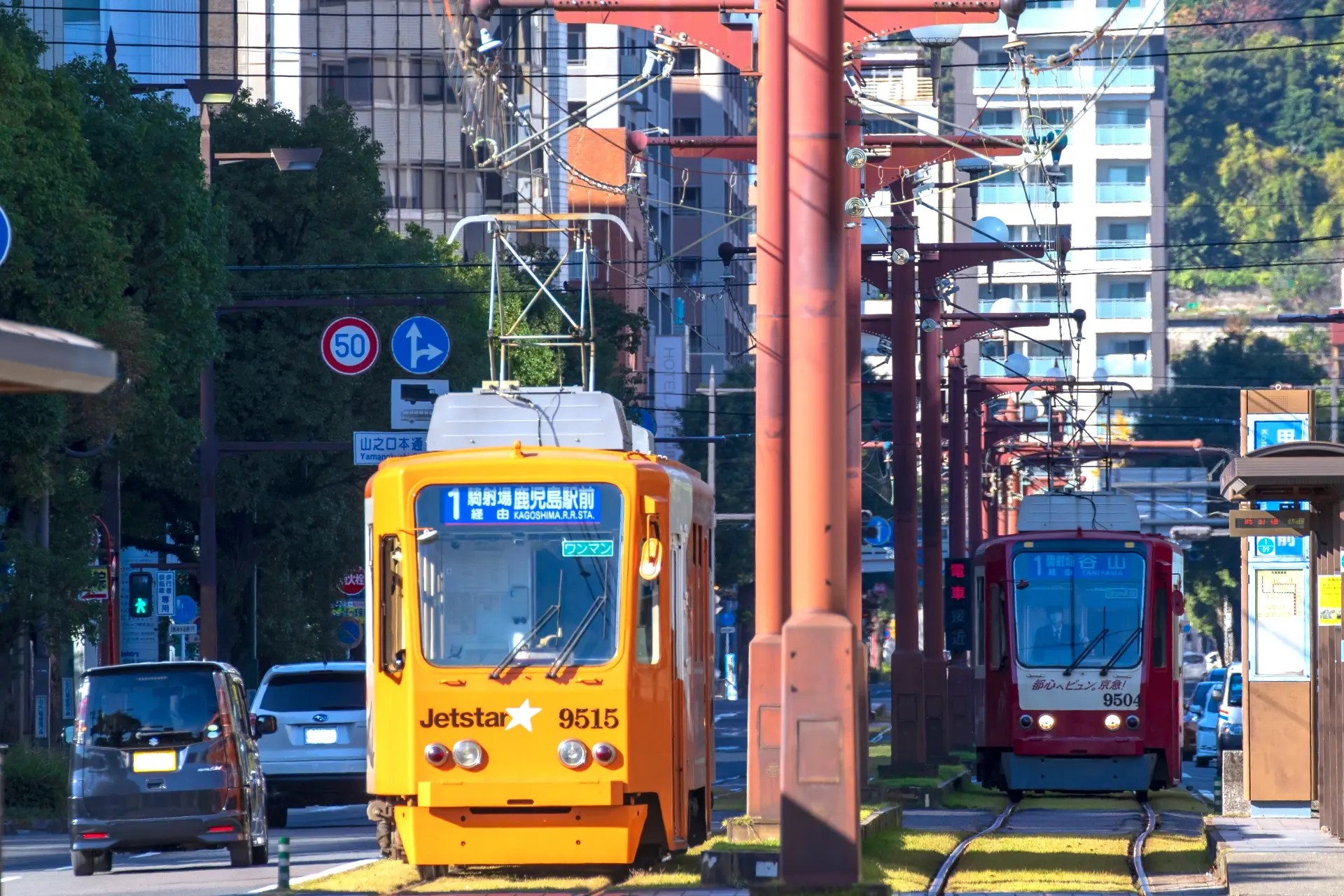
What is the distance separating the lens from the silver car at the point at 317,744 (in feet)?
78.3

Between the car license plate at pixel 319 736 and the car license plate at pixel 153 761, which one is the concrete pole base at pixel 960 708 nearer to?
the car license plate at pixel 319 736

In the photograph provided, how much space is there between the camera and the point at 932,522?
3647 cm

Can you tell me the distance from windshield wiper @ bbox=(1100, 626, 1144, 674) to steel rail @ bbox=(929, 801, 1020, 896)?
11.1 feet

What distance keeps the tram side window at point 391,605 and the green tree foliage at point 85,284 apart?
488 inches

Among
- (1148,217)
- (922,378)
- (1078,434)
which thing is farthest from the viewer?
(1148,217)

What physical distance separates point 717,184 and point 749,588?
63.2 ft

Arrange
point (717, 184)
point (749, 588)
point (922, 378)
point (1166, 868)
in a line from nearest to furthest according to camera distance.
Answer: point (1166, 868), point (922, 378), point (749, 588), point (717, 184)

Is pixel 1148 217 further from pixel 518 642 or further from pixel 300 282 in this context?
pixel 518 642

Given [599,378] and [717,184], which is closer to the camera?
[599,378]

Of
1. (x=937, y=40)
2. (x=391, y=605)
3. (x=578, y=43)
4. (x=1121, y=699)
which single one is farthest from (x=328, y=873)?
(x=578, y=43)

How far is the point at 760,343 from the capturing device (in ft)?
65.8

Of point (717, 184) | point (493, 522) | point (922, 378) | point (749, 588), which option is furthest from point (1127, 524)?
point (717, 184)

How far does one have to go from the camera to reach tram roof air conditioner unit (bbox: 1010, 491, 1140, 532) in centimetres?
3086

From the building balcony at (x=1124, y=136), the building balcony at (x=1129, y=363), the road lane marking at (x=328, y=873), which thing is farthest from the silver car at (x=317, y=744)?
the building balcony at (x=1124, y=136)
